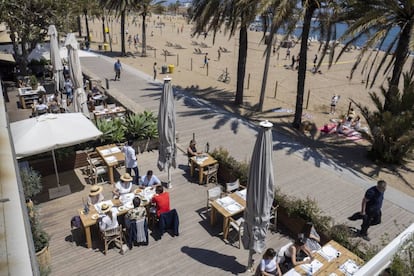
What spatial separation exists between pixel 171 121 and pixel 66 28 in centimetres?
1668

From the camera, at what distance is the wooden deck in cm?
761

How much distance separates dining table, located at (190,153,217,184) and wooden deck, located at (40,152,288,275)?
135 cm

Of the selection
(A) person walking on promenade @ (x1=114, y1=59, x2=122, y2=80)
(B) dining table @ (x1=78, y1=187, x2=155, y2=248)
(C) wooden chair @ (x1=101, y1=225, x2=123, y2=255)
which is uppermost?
(A) person walking on promenade @ (x1=114, y1=59, x2=122, y2=80)

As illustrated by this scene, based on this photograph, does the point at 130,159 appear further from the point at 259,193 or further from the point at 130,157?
the point at 259,193

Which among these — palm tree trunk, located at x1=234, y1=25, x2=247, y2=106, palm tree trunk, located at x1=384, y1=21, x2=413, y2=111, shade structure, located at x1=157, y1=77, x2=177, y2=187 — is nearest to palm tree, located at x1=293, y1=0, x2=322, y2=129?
palm tree trunk, located at x1=234, y1=25, x2=247, y2=106

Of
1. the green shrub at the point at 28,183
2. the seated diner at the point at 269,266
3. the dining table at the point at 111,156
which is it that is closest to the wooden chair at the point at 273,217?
the seated diner at the point at 269,266

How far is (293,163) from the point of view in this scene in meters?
13.2

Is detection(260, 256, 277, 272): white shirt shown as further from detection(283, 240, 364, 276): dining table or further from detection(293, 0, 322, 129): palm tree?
detection(293, 0, 322, 129): palm tree

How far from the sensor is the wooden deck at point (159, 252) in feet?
25.0

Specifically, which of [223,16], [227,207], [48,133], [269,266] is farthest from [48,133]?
[223,16]

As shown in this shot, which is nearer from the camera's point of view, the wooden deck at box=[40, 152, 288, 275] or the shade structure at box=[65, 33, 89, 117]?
the wooden deck at box=[40, 152, 288, 275]

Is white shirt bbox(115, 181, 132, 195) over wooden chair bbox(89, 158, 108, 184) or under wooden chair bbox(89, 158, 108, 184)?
over

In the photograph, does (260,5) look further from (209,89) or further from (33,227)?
(33,227)

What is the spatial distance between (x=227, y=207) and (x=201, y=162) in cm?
267
